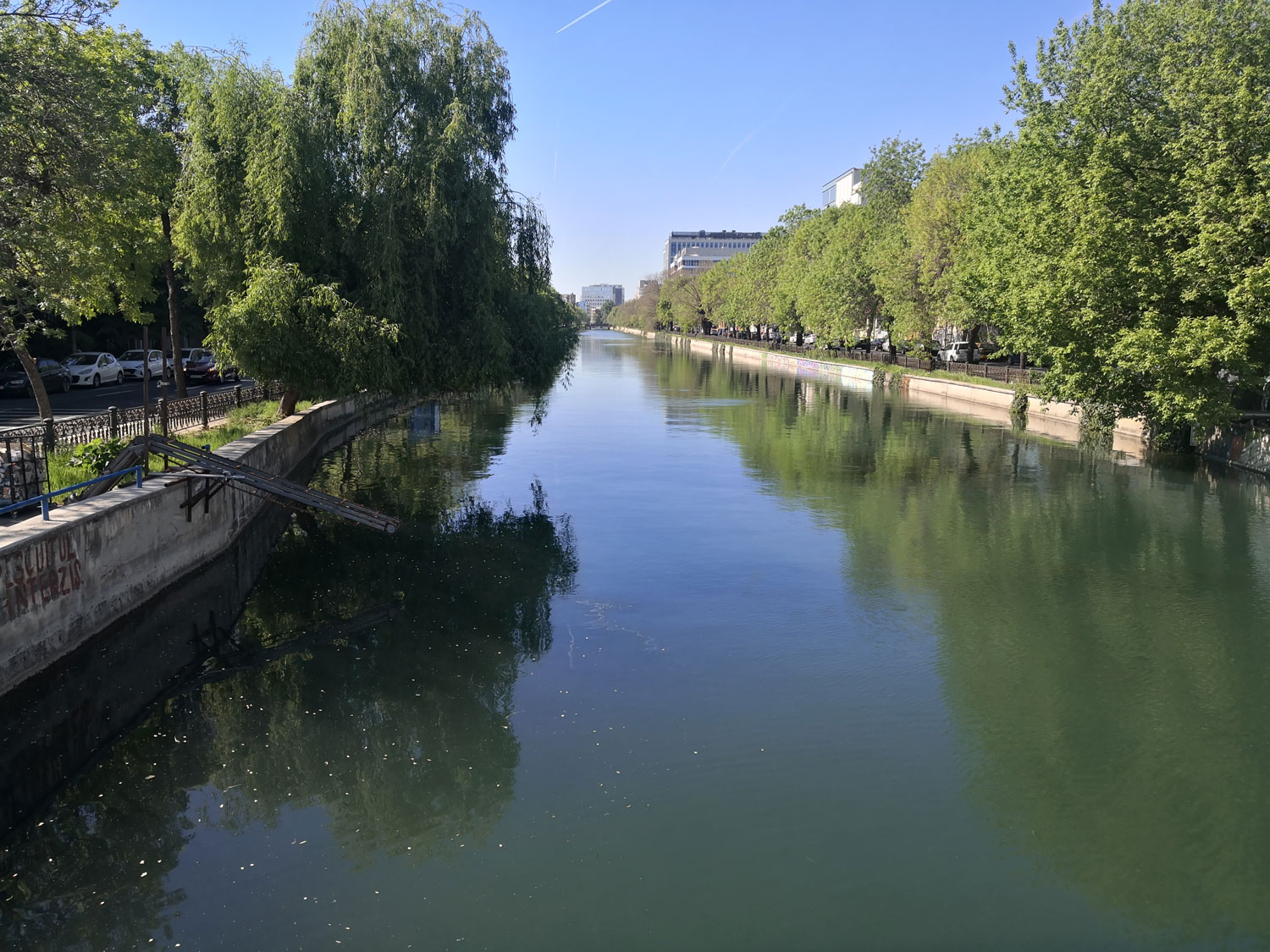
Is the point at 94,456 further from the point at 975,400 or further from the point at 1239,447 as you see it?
the point at 975,400

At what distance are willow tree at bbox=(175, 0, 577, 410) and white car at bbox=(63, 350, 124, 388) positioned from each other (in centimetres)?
1777

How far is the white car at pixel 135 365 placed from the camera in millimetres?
42188

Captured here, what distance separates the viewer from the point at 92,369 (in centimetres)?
3809

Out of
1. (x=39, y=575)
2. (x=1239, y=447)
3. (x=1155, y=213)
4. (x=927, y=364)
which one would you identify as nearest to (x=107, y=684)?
(x=39, y=575)

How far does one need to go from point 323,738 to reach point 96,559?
4.60 metres

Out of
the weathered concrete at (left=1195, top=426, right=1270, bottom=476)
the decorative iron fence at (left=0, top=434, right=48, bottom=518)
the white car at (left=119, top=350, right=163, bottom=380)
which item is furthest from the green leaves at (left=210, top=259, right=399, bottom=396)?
the weathered concrete at (left=1195, top=426, right=1270, bottom=476)

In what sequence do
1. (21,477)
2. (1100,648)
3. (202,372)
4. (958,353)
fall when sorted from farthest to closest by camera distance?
1. (958,353)
2. (202,372)
3. (21,477)
4. (1100,648)

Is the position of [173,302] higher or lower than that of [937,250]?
lower

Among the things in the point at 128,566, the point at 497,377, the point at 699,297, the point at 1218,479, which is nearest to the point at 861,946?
the point at 128,566

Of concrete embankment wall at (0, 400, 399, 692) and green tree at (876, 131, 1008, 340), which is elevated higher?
green tree at (876, 131, 1008, 340)

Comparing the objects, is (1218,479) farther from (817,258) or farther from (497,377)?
(817,258)

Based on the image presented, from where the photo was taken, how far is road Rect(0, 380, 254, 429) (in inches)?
1102

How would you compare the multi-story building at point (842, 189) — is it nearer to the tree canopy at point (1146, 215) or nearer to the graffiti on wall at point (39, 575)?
the tree canopy at point (1146, 215)

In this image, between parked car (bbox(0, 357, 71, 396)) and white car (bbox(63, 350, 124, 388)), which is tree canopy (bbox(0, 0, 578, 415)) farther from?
white car (bbox(63, 350, 124, 388))
